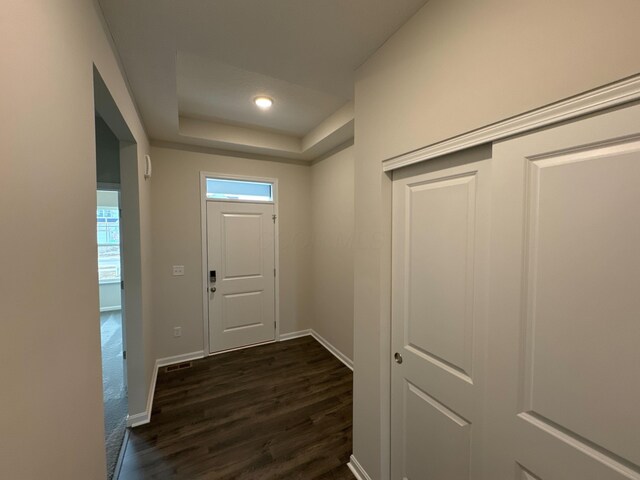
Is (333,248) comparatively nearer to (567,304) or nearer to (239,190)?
(239,190)

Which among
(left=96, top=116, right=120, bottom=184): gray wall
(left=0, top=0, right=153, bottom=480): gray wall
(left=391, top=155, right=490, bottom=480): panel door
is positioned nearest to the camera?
(left=0, top=0, right=153, bottom=480): gray wall

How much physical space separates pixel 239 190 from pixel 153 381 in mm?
2359

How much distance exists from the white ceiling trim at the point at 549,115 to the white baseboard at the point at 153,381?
9.47 feet

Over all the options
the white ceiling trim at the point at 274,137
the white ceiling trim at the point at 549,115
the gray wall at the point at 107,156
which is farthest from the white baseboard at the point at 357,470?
the gray wall at the point at 107,156

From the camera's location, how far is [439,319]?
1278 mm

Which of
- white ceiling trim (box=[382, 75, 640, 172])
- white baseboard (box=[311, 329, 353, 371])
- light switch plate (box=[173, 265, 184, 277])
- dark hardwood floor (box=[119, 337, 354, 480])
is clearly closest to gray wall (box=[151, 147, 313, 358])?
light switch plate (box=[173, 265, 184, 277])

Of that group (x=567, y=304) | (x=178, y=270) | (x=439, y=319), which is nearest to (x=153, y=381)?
(x=178, y=270)

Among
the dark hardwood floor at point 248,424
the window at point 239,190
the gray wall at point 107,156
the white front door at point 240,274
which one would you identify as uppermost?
the gray wall at point 107,156

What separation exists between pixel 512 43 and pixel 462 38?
0.23 meters

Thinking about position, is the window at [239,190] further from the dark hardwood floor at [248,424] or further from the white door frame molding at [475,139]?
the white door frame molding at [475,139]

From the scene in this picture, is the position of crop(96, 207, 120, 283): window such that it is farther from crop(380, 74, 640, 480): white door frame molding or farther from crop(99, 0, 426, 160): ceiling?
crop(380, 74, 640, 480): white door frame molding

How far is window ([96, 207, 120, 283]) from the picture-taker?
5.27 m

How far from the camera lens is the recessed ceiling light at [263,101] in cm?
247

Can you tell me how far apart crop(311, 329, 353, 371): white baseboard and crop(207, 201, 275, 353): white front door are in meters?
0.63
